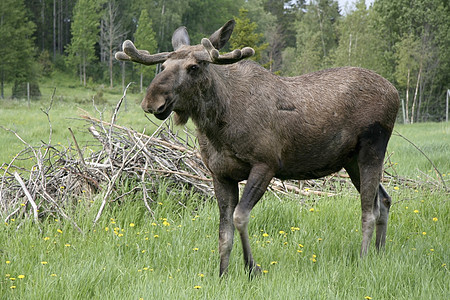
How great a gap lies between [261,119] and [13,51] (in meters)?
45.1

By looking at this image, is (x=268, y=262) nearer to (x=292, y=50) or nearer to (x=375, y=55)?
(x=375, y=55)

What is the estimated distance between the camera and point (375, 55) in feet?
147

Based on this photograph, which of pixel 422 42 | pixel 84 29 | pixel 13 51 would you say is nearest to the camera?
pixel 422 42

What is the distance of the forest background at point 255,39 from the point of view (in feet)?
129

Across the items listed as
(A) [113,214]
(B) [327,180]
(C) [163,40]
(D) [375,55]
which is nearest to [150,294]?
(A) [113,214]

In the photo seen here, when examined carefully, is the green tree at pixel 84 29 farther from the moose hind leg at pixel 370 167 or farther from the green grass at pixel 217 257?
the moose hind leg at pixel 370 167

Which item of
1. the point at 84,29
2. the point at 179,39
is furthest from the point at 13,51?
the point at 179,39

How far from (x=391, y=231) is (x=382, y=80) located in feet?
5.78

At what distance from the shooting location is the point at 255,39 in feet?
129

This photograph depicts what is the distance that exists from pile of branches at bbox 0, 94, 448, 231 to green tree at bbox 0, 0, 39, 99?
39844mm

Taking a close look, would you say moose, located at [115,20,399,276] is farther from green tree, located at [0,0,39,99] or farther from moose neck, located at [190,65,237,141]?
green tree, located at [0,0,39,99]

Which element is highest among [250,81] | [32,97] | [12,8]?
[12,8]

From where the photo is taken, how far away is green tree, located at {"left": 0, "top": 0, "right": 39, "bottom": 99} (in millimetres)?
44150

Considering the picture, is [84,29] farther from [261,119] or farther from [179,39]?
[261,119]
